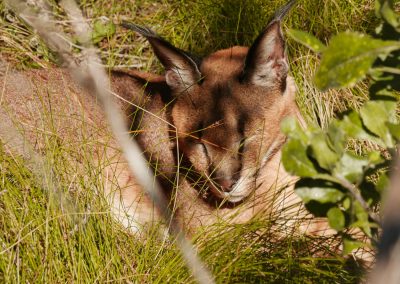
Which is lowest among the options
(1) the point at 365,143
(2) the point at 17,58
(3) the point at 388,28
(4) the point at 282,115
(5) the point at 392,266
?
(1) the point at 365,143

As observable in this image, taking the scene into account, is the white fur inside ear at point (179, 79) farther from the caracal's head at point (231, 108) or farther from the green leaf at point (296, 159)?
the green leaf at point (296, 159)

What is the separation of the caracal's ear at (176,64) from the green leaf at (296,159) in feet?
5.89

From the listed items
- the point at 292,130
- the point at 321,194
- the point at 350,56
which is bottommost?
the point at 321,194

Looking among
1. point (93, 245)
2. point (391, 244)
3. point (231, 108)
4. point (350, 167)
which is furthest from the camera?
point (231, 108)

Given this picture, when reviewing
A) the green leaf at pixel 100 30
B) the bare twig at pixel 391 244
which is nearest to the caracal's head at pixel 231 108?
the green leaf at pixel 100 30

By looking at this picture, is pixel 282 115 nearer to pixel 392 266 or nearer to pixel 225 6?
pixel 225 6

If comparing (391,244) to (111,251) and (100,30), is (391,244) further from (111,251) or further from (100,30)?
(100,30)

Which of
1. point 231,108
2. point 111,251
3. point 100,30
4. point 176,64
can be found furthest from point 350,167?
point 100,30

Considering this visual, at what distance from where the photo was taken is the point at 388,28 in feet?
7.04

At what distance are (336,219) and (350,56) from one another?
1.73ft

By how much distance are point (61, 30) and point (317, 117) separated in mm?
2031

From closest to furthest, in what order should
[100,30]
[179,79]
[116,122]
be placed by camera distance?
[116,122]
[179,79]
[100,30]

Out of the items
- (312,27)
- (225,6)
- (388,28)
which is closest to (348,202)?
(388,28)

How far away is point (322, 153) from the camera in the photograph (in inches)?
77.3
